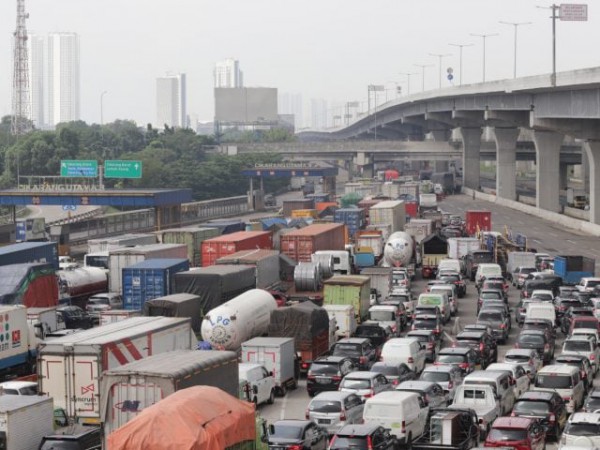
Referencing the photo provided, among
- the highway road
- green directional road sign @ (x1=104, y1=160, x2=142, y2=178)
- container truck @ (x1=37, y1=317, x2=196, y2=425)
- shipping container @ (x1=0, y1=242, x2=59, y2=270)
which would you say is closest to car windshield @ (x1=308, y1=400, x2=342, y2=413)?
the highway road

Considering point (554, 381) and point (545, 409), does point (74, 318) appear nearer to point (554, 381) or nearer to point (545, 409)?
point (554, 381)

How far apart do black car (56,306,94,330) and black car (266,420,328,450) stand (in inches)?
704

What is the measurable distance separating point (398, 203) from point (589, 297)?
3073 cm

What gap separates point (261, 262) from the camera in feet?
156

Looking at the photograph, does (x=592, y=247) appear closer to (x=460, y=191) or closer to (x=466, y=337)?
(x=466, y=337)

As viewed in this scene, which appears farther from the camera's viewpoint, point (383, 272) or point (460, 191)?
point (460, 191)

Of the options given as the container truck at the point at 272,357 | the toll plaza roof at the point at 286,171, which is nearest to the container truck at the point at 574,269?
the container truck at the point at 272,357

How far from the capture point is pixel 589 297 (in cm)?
4744

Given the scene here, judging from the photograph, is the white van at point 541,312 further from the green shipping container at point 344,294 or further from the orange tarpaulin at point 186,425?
the orange tarpaulin at point 186,425

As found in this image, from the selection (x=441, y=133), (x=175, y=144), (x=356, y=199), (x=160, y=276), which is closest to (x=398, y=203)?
(x=356, y=199)

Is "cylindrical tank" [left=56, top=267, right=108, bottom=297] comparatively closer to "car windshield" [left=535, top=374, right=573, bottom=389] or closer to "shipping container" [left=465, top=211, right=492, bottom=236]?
"car windshield" [left=535, top=374, right=573, bottom=389]

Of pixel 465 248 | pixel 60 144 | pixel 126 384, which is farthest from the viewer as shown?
pixel 60 144

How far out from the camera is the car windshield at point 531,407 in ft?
89.8

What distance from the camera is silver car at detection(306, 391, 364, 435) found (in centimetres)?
2747
